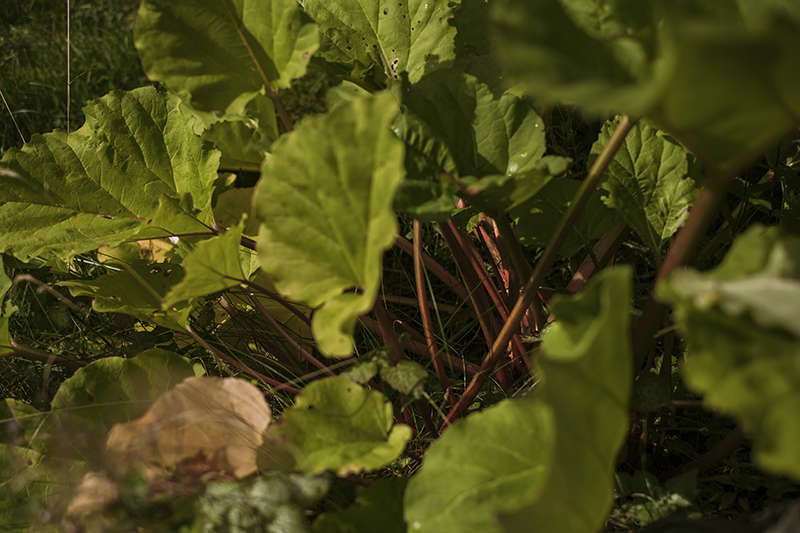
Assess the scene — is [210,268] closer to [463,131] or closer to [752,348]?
[463,131]

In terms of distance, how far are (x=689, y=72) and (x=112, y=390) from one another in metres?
1.01

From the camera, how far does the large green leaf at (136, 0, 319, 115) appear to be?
1.00 m

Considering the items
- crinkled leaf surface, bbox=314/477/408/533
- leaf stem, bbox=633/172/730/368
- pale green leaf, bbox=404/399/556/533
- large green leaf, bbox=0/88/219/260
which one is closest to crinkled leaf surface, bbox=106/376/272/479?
crinkled leaf surface, bbox=314/477/408/533

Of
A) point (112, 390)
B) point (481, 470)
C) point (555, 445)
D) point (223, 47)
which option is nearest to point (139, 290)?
point (112, 390)

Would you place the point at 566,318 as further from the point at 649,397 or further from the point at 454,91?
the point at 454,91

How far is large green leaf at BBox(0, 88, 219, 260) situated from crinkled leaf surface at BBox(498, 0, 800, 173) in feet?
2.56

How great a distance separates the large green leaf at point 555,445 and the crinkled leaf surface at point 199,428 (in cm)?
28

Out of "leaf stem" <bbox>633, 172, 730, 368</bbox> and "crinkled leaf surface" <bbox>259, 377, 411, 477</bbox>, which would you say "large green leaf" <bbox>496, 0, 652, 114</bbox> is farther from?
"crinkled leaf surface" <bbox>259, 377, 411, 477</bbox>

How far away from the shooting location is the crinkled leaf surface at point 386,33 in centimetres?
124

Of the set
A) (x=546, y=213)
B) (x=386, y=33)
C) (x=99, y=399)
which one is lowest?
(x=99, y=399)

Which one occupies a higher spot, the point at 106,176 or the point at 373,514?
the point at 106,176

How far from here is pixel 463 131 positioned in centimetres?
99

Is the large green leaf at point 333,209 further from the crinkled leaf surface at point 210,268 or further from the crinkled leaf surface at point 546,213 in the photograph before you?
the crinkled leaf surface at point 546,213

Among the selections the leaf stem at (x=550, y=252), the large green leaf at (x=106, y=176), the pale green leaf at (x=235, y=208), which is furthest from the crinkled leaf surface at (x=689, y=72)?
the pale green leaf at (x=235, y=208)
